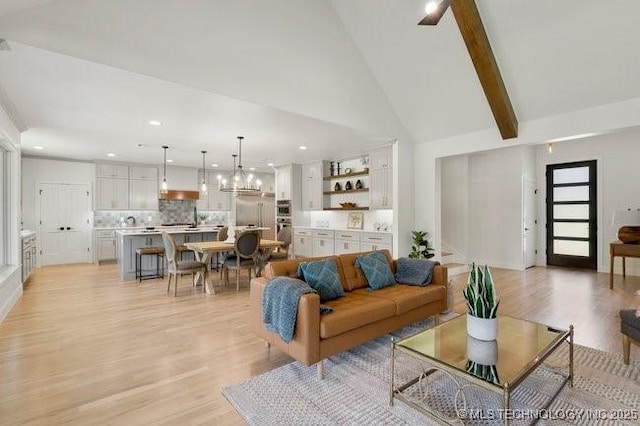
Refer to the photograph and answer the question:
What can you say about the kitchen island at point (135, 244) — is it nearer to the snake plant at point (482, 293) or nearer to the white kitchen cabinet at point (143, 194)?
the white kitchen cabinet at point (143, 194)

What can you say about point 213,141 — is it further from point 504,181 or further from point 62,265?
point 504,181

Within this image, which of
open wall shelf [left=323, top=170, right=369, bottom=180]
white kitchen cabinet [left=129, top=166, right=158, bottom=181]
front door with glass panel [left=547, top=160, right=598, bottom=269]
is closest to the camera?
front door with glass panel [left=547, top=160, right=598, bottom=269]

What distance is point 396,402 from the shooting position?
215cm

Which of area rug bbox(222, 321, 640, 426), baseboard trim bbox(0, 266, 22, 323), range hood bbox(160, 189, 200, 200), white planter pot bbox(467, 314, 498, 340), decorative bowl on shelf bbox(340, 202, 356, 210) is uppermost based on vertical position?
range hood bbox(160, 189, 200, 200)

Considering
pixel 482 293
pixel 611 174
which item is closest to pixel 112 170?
pixel 482 293

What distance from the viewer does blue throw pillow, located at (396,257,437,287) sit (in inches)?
141

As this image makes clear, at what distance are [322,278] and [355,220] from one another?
452cm

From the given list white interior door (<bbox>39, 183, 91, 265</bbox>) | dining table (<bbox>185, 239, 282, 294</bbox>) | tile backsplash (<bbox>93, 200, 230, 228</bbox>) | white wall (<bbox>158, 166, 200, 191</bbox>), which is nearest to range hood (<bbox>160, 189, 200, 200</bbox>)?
white wall (<bbox>158, 166, 200, 191</bbox>)

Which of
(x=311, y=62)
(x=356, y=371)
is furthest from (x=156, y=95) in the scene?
(x=356, y=371)

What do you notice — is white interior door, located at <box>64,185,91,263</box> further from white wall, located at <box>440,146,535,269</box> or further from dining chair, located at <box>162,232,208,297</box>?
white wall, located at <box>440,146,535,269</box>

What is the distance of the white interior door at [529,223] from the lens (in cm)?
696

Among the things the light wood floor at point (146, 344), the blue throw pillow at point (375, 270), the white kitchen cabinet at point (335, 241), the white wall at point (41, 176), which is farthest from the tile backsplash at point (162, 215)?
the blue throw pillow at point (375, 270)

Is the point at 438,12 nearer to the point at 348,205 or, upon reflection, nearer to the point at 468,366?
the point at 468,366

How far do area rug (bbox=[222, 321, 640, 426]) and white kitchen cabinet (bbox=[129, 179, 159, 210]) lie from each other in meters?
7.63
